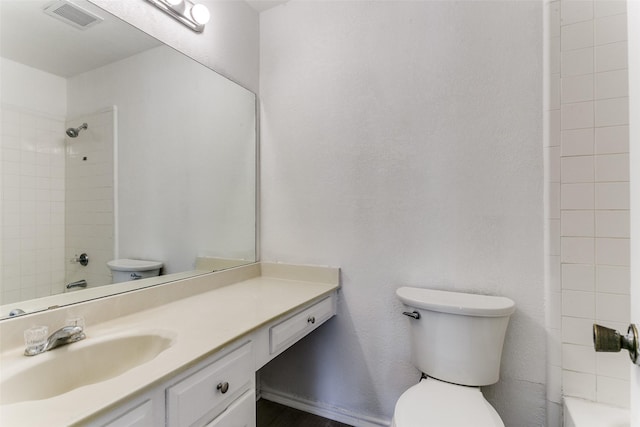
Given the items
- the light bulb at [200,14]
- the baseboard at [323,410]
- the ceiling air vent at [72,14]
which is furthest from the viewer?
the baseboard at [323,410]

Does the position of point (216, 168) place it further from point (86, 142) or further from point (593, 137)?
point (593, 137)

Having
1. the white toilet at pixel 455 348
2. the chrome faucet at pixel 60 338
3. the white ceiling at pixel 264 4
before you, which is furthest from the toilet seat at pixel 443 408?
the white ceiling at pixel 264 4

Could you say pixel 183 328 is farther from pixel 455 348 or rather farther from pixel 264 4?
pixel 264 4

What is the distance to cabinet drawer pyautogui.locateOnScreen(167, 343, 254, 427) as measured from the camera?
0.75 meters

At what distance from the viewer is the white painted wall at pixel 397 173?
1.26 meters

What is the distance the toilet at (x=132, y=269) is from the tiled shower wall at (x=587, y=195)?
5.38 ft

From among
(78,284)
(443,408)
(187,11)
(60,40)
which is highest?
(187,11)

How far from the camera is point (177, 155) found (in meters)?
1.43

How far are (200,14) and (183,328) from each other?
1402 mm

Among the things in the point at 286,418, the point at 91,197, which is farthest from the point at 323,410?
the point at 91,197

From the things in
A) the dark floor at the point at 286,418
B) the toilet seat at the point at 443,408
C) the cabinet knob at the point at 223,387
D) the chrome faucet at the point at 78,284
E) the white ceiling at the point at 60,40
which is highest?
the white ceiling at the point at 60,40

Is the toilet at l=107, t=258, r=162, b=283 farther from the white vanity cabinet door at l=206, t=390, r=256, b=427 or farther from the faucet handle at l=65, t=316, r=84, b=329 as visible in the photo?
the white vanity cabinet door at l=206, t=390, r=256, b=427

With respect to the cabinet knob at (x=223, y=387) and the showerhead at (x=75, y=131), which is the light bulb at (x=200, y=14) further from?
the cabinet knob at (x=223, y=387)

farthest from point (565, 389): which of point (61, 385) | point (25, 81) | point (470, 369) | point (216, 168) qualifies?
point (25, 81)
